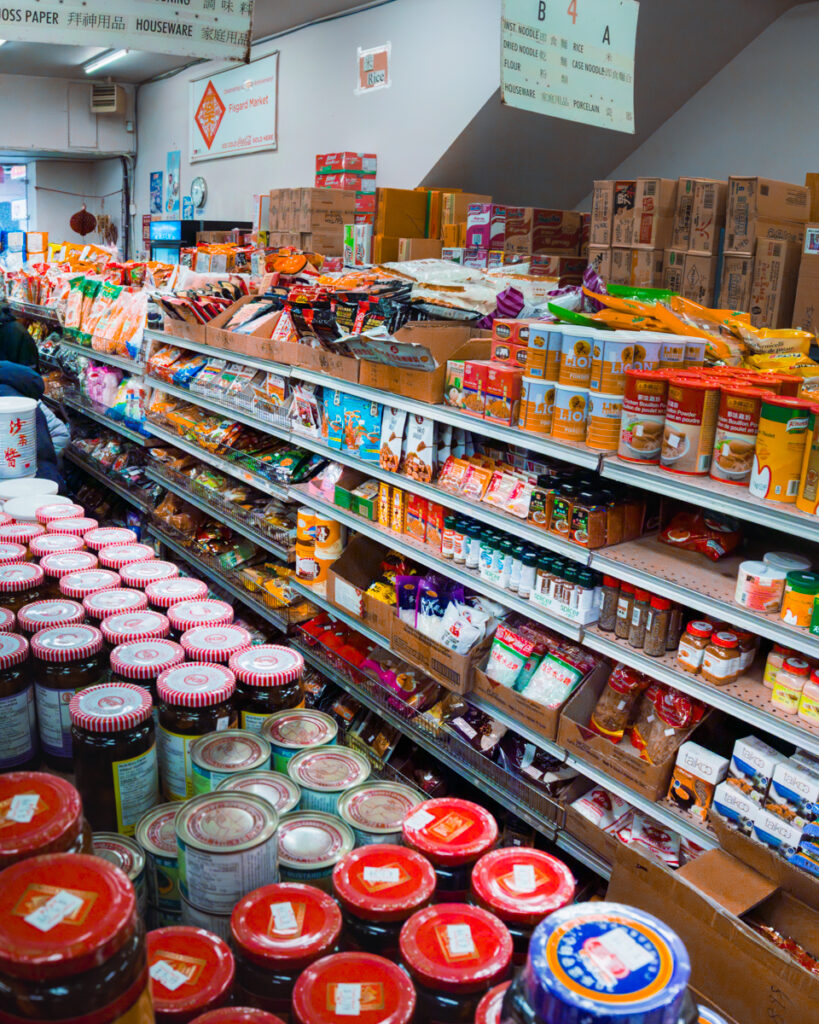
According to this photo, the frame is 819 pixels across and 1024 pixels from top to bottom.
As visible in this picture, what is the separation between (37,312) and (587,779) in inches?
245

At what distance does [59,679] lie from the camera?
1.72m

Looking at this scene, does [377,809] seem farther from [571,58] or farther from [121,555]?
[571,58]

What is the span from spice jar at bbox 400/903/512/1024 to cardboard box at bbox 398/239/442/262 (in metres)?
5.50

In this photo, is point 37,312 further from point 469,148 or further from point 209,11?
point 209,11

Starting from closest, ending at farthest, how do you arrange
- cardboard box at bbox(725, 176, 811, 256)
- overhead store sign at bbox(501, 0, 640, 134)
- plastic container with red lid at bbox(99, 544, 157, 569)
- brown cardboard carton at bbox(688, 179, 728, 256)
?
plastic container with red lid at bbox(99, 544, 157, 569) → overhead store sign at bbox(501, 0, 640, 134) → cardboard box at bbox(725, 176, 811, 256) → brown cardboard carton at bbox(688, 179, 728, 256)

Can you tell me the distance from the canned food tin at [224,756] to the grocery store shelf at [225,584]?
2067 mm

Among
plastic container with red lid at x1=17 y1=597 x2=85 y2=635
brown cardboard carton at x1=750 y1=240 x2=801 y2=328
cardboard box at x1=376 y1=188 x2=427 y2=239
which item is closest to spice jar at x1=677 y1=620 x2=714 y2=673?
plastic container with red lid at x1=17 y1=597 x2=85 y2=635

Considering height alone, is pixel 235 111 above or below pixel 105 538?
above

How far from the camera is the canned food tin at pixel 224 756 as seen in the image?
60.5 inches

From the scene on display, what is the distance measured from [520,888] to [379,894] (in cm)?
21

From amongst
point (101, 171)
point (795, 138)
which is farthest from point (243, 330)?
point (101, 171)

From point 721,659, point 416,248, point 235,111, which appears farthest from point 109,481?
point 235,111

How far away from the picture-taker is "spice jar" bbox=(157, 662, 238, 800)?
1637 millimetres

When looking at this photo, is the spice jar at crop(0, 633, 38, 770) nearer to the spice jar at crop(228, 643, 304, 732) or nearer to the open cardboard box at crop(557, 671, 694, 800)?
the spice jar at crop(228, 643, 304, 732)
